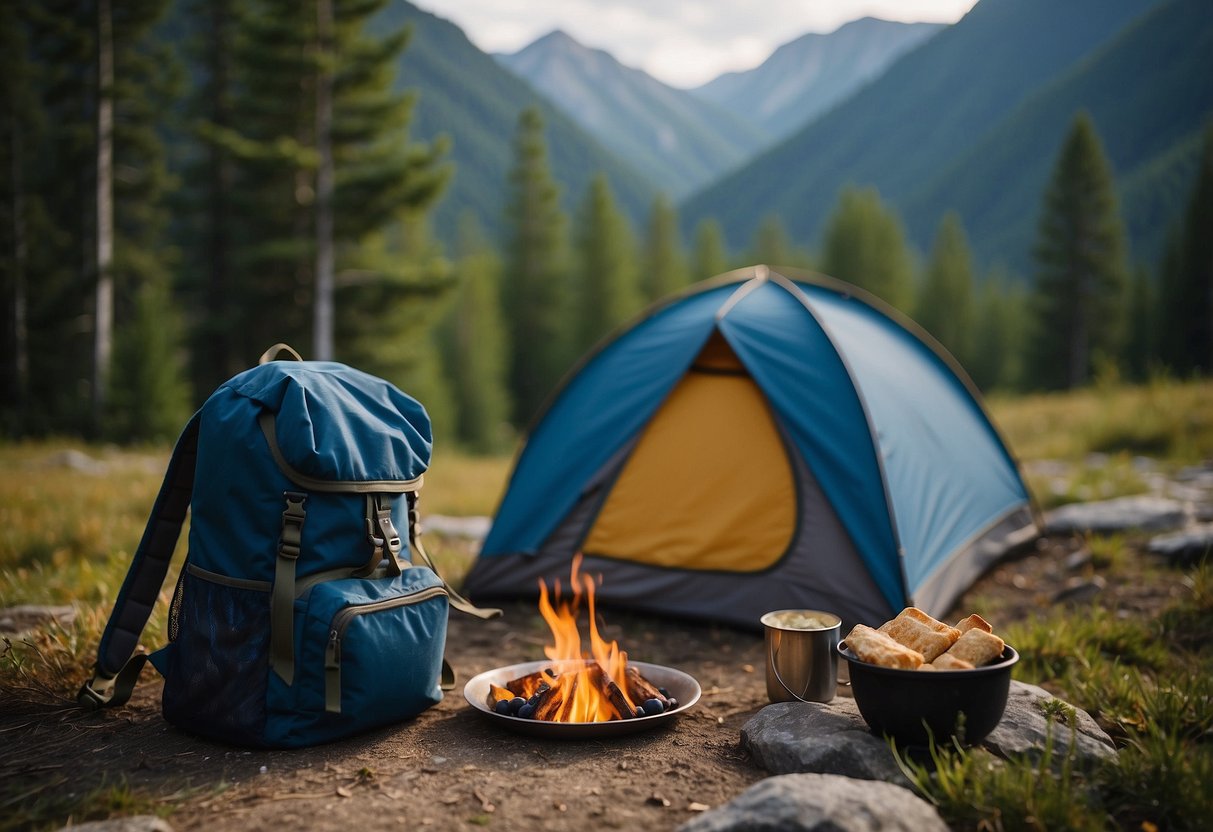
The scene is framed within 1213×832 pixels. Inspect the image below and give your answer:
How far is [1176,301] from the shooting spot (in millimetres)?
38562

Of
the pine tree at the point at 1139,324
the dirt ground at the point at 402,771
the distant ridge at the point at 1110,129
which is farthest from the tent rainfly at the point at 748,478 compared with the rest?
the distant ridge at the point at 1110,129

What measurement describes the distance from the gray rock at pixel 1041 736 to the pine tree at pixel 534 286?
115 ft

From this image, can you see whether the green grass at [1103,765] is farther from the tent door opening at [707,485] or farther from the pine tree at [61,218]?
the pine tree at [61,218]

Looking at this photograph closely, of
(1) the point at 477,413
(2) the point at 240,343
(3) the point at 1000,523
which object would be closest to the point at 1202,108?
(1) the point at 477,413

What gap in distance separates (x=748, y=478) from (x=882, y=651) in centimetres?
216

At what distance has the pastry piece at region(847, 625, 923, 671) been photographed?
284 centimetres

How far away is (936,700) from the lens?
2754 mm

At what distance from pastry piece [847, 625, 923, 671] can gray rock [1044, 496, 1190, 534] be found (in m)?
4.41

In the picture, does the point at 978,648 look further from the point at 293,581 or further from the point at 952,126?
the point at 952,126

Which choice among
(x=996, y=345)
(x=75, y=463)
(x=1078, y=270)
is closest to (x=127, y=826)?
(x=75, y=463)

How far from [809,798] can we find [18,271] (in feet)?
81.6

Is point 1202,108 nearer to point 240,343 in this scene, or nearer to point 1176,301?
point 1176,301

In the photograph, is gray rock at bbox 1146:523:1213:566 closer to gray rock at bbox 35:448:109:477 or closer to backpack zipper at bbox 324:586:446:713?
backpack zipper at bbox 324:586:446:713

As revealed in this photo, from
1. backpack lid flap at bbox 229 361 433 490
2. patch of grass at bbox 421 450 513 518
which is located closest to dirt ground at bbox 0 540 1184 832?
backpack lid flap at bbox 229 361 433 490
